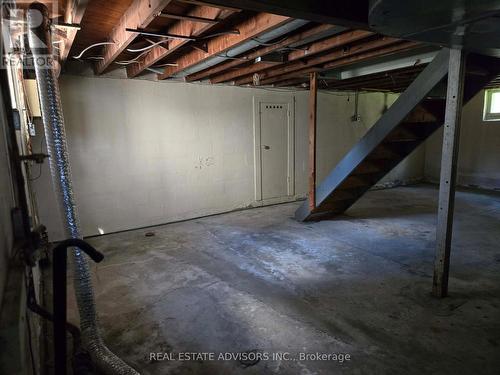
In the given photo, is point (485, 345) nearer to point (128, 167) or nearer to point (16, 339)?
point (16, 339)

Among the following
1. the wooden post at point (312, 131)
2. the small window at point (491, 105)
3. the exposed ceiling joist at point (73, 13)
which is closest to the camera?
the exposed ceiling joist at point (73, 13)

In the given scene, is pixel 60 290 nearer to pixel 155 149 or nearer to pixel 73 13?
pixel 73 13

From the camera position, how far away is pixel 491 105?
6770 mm

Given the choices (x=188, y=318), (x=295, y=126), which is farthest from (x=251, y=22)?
(x=295, y=126)

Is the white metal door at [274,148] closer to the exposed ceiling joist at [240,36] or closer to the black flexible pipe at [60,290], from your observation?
the exposed ceiling joist at [240,36]

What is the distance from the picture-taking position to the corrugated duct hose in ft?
5.01

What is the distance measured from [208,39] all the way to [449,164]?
2295mm

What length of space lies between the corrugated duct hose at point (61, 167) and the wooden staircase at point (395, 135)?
2.68m

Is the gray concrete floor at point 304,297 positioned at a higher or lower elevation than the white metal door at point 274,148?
lower

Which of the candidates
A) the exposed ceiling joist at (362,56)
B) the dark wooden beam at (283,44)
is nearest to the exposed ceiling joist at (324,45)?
the dark wooden beam at (283,44)

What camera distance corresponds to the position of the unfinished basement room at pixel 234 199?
63.7 inches

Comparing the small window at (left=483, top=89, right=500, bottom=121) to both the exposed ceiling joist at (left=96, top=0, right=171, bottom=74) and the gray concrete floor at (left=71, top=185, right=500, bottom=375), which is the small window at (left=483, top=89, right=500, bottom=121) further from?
the exposed ceiling joist at (left=96, top=0, right=171, bottom=74)

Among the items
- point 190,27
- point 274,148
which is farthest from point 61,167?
point 274,148

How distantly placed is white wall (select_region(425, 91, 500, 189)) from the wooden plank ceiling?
3736 mm
